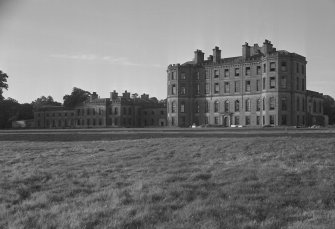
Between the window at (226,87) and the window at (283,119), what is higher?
the window at (226,87)

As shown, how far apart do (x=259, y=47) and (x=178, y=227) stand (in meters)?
82.0

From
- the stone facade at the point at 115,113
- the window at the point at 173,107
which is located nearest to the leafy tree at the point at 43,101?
the stone facade at the point at 115,113

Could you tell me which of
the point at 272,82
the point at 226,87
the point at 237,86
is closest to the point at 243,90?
the point at 237,86

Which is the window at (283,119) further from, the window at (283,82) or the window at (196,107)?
the window at (196,107)

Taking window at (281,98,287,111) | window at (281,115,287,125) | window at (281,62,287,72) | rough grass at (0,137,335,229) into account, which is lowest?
rough grass at (0,137,335,229)

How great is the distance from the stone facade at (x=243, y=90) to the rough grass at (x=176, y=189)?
211 ft

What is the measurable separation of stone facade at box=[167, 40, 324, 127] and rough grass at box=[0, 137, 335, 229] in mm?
64215

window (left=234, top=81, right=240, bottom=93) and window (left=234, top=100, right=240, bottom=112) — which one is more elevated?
window (left=234, top=81, right=240, bottom=93)

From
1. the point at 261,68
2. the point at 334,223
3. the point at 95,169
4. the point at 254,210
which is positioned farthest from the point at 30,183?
the point at 261,68

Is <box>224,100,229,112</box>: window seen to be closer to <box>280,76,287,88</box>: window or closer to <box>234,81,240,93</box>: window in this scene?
<box>234,81,240,93</box>: window

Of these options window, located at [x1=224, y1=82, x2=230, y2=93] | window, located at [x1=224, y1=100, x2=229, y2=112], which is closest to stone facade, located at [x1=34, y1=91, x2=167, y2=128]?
window, located at [x1=224, y1=100, x2=229, y2=112]

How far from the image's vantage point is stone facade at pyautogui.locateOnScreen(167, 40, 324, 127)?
78.2 m

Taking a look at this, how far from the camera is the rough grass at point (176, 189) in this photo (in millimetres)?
8320

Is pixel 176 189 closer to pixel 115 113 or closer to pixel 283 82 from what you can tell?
pixel 283 82
